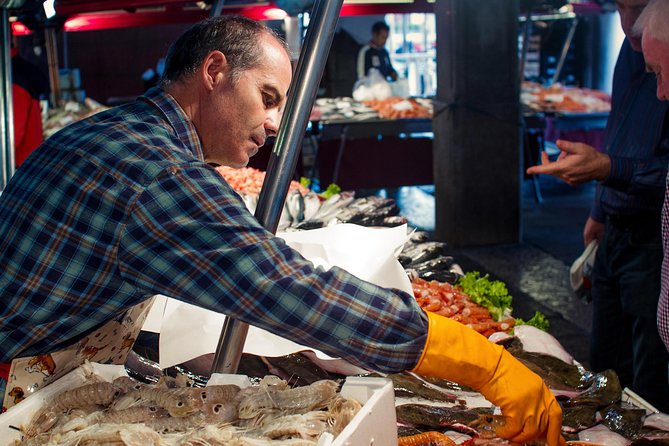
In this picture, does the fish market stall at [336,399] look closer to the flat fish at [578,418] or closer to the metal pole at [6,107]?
the flat fish at [578,418]

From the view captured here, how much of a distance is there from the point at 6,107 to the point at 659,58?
368cm

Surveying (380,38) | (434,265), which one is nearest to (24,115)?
(434,265)

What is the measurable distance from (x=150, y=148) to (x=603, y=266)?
11.6 ft

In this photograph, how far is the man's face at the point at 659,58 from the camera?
3.12 metres

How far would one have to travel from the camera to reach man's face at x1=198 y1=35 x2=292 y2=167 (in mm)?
2414

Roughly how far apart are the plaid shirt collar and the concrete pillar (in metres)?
7.22


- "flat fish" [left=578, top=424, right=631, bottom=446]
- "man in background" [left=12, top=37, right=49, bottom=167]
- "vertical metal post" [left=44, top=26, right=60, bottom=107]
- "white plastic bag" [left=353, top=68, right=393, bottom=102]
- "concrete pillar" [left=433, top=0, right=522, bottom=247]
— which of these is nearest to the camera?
"flat fish" [left=578, top=424, right=631, bottom=446]

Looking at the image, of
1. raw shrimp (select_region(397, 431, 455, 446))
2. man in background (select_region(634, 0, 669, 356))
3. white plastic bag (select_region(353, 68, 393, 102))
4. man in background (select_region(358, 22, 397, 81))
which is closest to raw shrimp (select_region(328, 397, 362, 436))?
raw shrimp (select_region(397, 431, 455, 446))

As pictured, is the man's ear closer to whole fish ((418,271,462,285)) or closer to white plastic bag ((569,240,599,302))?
whole fish ((418,271,462,285))

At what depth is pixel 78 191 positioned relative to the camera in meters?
2.05

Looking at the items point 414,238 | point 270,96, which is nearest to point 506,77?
point 414,238

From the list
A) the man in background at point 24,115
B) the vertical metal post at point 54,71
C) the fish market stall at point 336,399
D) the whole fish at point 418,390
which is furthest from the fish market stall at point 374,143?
the whole fish at point 418,390

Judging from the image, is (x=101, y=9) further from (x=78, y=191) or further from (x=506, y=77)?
(x=78, y=191)

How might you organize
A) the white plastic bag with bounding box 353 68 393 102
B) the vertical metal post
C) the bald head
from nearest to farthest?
the bald head, the vertical metal post, the white plastic bag with bounding box 353 68 393 102
